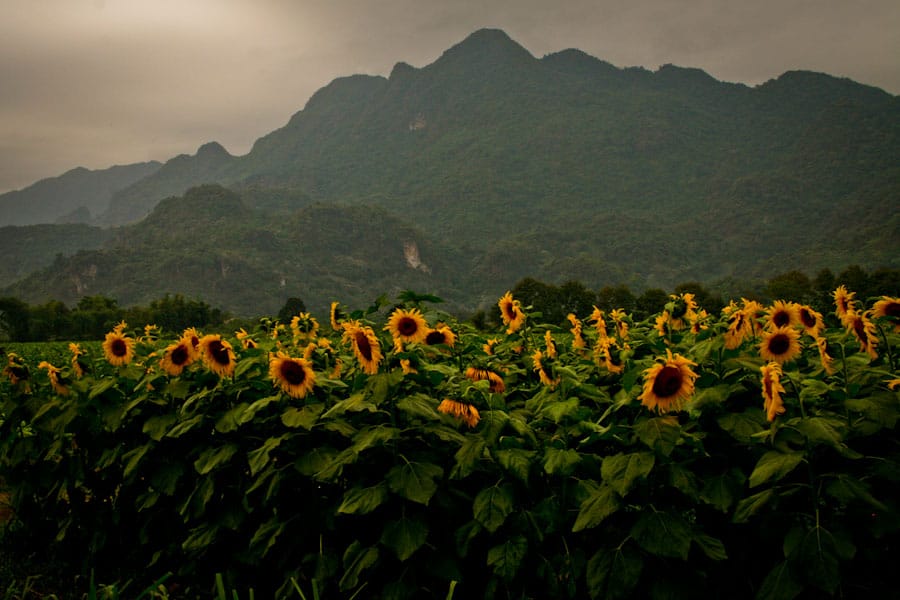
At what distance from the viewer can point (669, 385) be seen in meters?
2.27

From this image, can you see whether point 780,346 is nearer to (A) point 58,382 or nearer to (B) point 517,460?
(B) point 517,460

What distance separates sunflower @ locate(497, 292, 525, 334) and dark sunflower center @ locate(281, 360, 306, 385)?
130cm

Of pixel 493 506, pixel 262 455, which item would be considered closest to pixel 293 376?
pixel 262 455

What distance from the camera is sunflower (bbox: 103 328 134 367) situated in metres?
3.85

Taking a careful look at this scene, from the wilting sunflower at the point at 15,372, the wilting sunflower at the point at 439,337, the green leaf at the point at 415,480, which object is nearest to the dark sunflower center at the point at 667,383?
the green leaf at the point at 415,480

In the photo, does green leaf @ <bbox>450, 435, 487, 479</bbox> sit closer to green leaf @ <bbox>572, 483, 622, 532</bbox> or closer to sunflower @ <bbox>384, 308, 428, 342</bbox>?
green leaf @ <bbox>572, 483, 622, 532</bbox>

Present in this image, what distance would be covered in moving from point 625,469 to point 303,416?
131 cm

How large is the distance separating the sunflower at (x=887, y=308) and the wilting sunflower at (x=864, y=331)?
0.72 feet

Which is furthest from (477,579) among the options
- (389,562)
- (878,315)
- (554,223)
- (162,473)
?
(554,223)

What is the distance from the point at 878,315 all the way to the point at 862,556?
110 cm

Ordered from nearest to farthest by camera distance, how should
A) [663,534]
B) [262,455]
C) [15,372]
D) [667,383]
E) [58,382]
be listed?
[663,534] → [667,383] → [262,455] → [58,382] → [15,372]

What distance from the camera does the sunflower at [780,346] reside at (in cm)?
248

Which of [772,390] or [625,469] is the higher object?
[772,390]

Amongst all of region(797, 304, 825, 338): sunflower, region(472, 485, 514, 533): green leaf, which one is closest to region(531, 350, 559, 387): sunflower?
region(472, 485, 514, 533): green leaf
